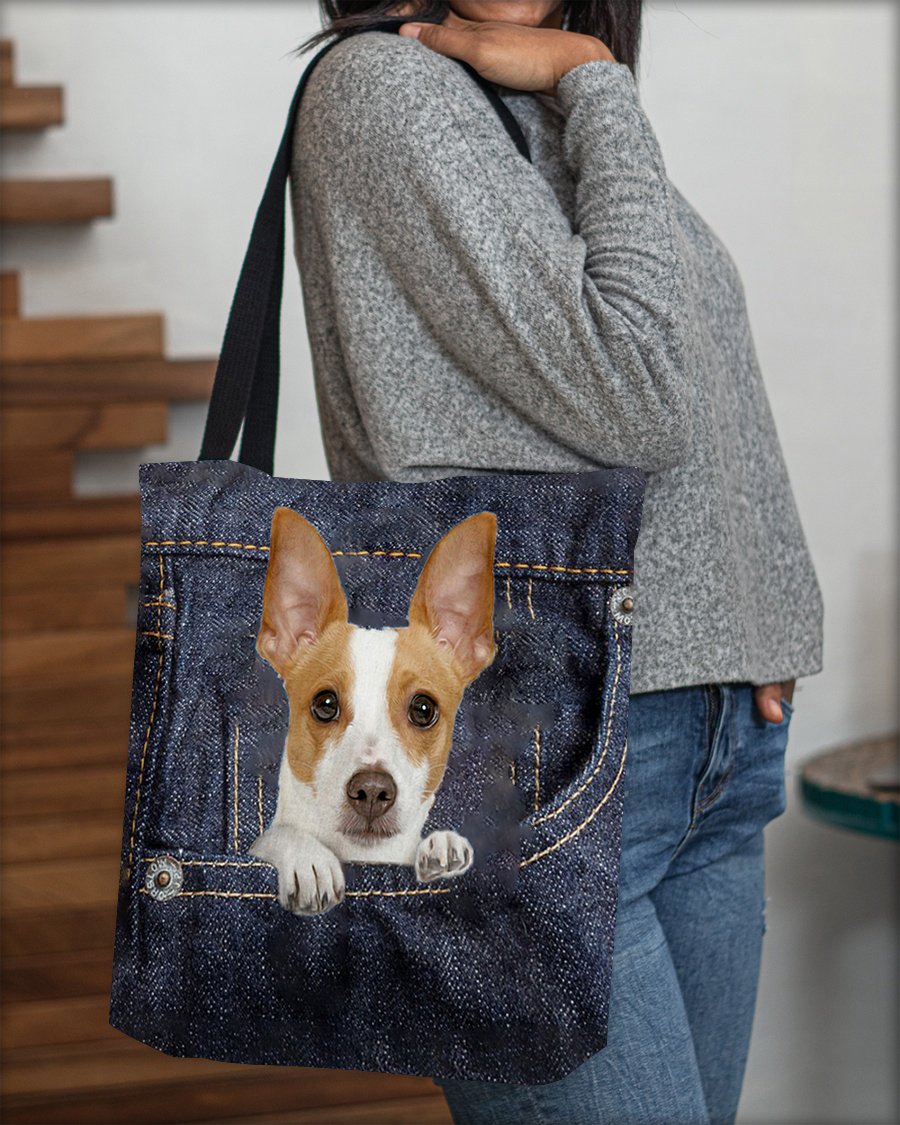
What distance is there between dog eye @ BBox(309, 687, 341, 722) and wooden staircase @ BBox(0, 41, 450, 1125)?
893mm

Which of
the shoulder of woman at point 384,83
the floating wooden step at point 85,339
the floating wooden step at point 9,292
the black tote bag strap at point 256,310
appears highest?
the shoulder of woman at point 384,83

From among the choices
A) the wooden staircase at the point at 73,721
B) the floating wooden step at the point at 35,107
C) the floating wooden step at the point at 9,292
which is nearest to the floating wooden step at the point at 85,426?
the wooden staircase at the point at 73,721

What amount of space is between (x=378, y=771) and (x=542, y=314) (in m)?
0.24

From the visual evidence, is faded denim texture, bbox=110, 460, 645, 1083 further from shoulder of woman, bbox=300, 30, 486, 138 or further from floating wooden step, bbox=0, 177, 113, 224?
floating wooden step, bbox=0, 177, 113, 224

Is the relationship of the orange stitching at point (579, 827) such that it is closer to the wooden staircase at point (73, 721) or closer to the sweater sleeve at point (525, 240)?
the sweater sleeve at point (525, 240)

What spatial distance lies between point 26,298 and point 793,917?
56.1 inches

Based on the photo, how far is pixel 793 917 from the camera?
177 cm

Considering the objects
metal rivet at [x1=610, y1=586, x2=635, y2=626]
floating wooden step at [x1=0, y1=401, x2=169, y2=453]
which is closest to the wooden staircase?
floating wooden step at [x1=0, y1=401, x2=169, y2=453]

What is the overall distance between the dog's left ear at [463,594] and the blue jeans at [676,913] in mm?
103

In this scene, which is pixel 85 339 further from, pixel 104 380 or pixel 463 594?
pixel 463 594

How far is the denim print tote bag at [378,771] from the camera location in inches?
22.8

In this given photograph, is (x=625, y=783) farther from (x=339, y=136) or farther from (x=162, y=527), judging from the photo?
(x=339, y=136)

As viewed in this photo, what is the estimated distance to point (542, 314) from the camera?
0.61m

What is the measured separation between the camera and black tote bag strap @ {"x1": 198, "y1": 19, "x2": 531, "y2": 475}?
69 centimetres
